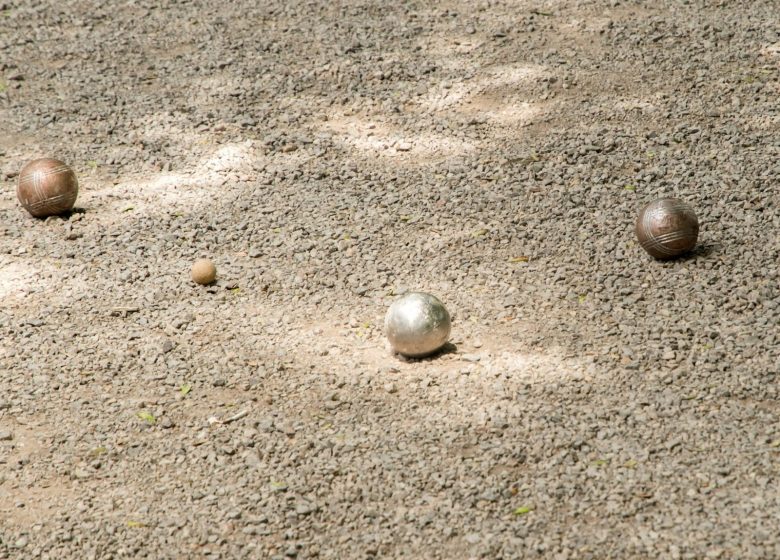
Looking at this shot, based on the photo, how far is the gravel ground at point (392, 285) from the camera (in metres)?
3.52

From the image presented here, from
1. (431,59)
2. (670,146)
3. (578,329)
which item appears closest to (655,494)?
(578,329)

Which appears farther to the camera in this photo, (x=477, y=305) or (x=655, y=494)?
(x=477, y=305)

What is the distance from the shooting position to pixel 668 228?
474cm

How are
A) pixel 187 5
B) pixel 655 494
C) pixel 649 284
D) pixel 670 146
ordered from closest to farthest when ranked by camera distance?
1. pixel 655 494
2. pixel 649 284
3. pixel 670 146
4. pixel 187 5

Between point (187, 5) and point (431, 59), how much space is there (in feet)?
8.32

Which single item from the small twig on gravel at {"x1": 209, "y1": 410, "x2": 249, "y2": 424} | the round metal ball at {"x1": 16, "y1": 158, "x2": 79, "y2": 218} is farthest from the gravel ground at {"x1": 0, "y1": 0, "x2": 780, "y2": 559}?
the round metal ball at {"x1": 16, "y1": 158, "x2": 79, "y2": 218}

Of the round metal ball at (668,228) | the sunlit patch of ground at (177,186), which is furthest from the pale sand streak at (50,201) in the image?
the round metal ball at (668,228)

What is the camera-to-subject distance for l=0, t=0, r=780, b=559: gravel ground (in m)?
3.52

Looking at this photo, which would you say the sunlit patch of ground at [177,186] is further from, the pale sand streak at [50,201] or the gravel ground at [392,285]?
the pale sand streak at [50,201]

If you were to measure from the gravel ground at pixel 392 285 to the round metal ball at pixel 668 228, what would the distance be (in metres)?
0.13

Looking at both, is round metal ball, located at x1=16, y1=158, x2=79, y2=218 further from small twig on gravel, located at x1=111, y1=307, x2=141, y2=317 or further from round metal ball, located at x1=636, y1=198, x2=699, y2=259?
round metal ball, located at x1=636, y1=198, x2=699, y2=259

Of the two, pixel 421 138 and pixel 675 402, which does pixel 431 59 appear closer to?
pixel 421 138

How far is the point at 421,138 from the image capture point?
20.4 ft

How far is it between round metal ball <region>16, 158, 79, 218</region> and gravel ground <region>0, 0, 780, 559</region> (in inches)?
4.8
